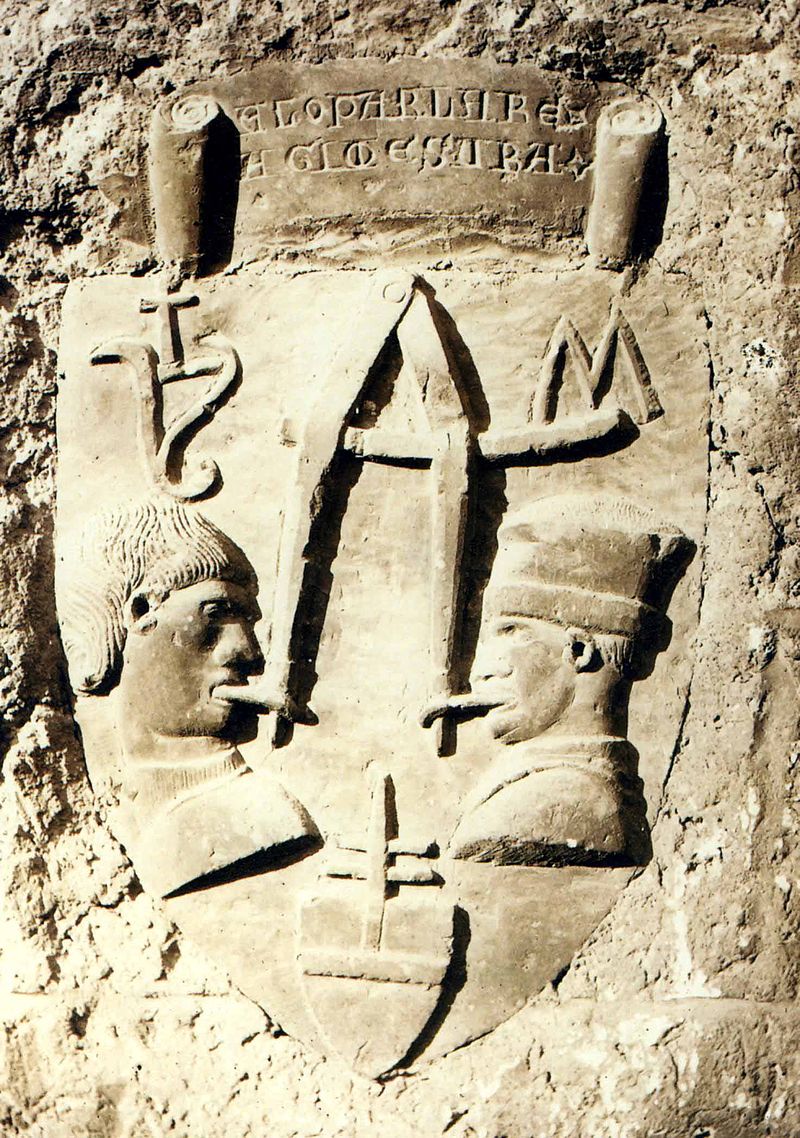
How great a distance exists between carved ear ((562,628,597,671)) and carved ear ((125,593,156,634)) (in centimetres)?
80

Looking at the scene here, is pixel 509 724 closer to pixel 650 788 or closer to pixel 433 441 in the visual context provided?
pixel 650 788

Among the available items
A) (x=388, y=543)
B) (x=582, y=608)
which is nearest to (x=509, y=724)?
(x=582, y=608)

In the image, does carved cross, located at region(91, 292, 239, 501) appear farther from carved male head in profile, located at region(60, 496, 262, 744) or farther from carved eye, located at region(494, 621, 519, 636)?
carved eye, located at region(494, 621, 519, 636)

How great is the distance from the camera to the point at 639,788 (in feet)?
10.6

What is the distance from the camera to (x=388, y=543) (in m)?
3.30

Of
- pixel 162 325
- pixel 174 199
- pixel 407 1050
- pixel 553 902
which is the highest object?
pixel 174 199

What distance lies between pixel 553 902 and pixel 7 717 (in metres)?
1.14

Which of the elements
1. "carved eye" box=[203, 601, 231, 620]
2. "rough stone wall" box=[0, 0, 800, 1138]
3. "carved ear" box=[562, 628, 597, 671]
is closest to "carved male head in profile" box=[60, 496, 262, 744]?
"carved eye" box=[203, 601, 231, 620]

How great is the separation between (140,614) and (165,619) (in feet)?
0.19

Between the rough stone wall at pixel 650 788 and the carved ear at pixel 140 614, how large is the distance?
0.22m

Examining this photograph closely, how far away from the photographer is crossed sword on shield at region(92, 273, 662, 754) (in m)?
3.23

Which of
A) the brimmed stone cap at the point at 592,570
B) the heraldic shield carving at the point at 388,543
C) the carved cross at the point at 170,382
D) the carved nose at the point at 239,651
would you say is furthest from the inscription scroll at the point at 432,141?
the carved nose at the point at 239,651

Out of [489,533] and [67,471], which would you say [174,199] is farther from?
[489,533]

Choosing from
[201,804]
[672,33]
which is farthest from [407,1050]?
[672,33]
